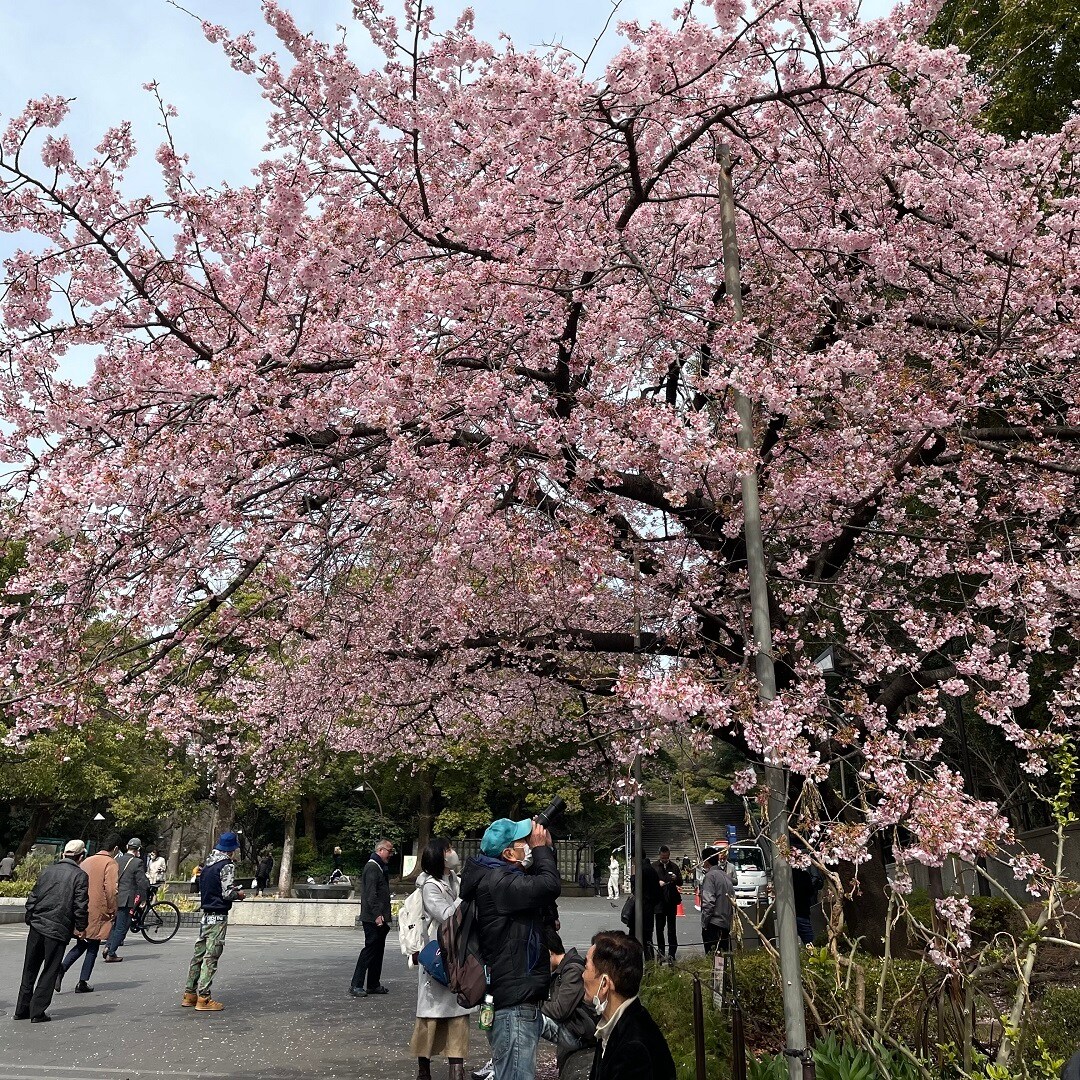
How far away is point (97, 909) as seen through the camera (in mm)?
11320

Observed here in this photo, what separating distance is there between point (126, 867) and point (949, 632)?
12.8m

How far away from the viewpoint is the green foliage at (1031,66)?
12242 millimetres

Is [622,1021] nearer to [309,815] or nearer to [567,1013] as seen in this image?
[567,1013]

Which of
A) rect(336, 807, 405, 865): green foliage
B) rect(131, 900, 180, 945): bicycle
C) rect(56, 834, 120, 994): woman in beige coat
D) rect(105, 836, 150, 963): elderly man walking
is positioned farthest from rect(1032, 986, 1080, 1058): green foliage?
rect(336, 807, 405, 865): green foliage

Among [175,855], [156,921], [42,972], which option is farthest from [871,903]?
[175,855]

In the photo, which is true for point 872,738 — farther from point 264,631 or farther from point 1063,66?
point 1063,66

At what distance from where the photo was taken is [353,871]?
4009 cm

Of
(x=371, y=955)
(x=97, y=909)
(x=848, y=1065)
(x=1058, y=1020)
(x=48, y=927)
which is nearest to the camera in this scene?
(x=848, y=1065)

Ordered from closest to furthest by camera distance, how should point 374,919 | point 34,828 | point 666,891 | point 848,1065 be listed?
point 848,1065, point 374,919, point 666,891, point 34,828

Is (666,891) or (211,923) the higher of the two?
(666,891)

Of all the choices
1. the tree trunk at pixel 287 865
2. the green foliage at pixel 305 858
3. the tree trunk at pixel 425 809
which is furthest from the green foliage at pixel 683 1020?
the green foliage at pixel 305 858

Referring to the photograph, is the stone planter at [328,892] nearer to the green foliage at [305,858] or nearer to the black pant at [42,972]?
the green foliage at [305,858]

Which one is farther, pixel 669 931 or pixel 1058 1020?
pixel 669 931

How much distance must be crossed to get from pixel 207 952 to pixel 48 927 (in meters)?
1.53
